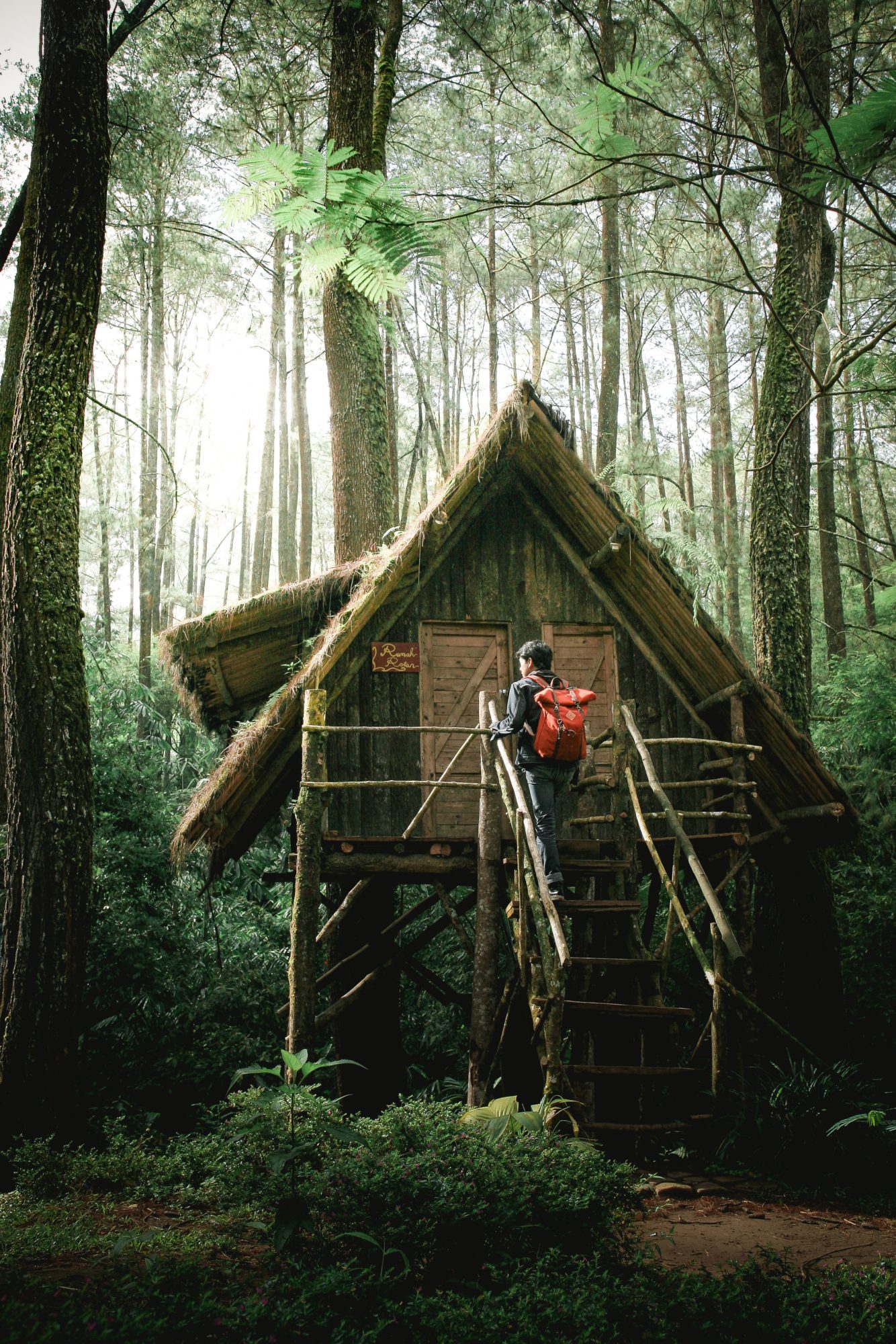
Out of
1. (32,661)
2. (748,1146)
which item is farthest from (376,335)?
(748,1146)

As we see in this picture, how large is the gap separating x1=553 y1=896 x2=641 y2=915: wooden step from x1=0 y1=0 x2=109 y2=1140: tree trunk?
3479 mm

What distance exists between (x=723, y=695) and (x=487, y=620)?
7.96ft

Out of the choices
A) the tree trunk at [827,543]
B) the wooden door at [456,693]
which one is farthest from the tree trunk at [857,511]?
the wooden door at [456,693]

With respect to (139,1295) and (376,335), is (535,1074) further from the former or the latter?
(376,335)

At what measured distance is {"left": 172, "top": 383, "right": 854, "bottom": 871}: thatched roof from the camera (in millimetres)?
8367

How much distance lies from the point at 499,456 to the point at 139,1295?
782 centimetres

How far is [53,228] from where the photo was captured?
738 centimetres

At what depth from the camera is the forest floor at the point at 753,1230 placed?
15.1 ft

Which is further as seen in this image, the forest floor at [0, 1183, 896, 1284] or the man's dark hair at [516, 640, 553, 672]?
the man's dark hair at [516, 640, 553, 672]

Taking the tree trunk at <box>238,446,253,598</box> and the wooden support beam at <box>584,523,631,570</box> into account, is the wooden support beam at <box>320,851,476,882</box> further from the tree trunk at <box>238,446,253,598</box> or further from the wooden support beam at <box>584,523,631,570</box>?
the tree trunk at <box>238,446,253,598</box>

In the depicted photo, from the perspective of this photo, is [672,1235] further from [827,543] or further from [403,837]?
[827,543]

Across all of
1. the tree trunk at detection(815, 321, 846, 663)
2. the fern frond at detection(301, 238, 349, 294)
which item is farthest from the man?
the tree trunk at detection(815, 321, 846, 663)

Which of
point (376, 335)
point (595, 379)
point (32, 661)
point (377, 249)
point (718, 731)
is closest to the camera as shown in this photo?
point (377, 249)

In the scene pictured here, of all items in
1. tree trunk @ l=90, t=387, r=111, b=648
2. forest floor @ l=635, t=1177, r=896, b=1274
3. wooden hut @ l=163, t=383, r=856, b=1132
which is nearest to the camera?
forest floor @ l=635, t=1177, r=896, b=1274
